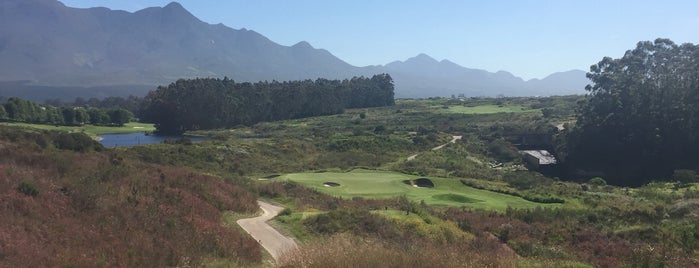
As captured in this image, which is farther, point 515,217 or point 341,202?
point 341,202

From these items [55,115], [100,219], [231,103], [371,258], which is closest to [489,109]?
[231,103]

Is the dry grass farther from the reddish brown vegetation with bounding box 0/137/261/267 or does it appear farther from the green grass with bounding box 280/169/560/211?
the green grass with bounding box 280/169/560/211

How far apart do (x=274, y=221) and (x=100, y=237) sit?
9110 millimetres

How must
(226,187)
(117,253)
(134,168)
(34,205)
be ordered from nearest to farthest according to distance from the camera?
(117,253)
(34,205)
(134,168)
(226,187)

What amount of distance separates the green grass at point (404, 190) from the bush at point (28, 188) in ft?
65.0

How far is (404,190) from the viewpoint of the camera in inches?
1437

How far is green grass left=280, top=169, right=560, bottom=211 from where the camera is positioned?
104ft

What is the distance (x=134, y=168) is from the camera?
24531 millimetres

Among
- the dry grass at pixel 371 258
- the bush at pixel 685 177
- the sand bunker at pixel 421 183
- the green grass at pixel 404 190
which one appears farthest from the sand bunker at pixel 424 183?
the dry grass at pixel 371 258

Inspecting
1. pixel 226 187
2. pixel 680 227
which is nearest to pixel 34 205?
pixel 226 187

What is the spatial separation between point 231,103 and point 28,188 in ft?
344

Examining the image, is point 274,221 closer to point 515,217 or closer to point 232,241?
point 232,241

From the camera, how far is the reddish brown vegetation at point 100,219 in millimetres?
12180

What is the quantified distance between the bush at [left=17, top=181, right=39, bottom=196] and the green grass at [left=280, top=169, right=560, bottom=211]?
65.0 feet
